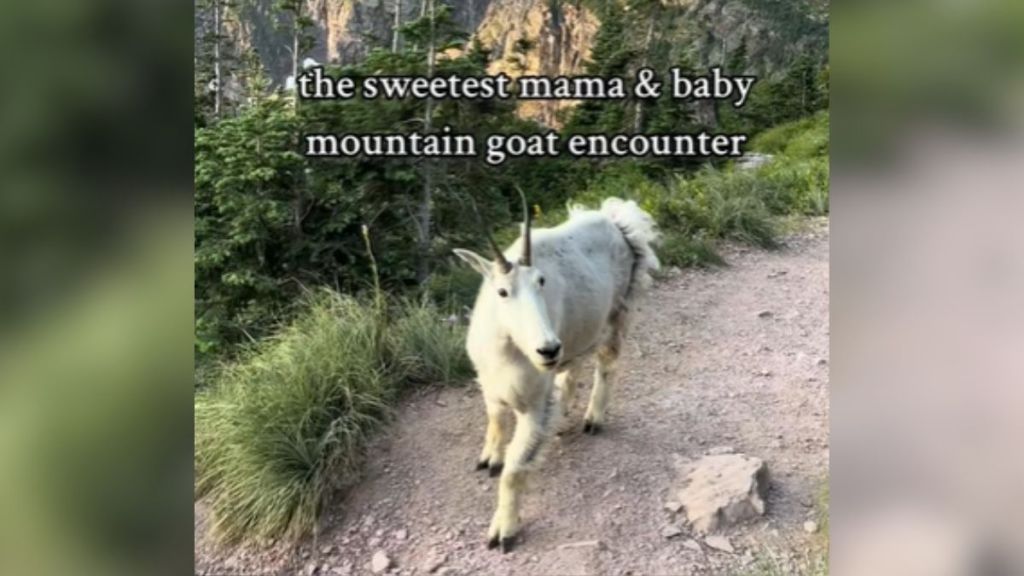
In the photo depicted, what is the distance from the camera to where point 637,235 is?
337 centimetres

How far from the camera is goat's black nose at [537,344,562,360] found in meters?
2.57

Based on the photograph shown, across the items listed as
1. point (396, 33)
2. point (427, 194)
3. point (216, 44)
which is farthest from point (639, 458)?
point (216, 44)

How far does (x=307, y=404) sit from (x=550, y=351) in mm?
989

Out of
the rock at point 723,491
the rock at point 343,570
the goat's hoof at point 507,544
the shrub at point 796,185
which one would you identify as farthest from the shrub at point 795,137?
the rock at point 343,570

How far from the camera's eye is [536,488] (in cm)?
310

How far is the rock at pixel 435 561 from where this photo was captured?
2.95m

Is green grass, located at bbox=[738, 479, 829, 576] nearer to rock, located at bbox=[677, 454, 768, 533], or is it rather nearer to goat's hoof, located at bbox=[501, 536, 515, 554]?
rock, located at bbox=[677, 454, 768, 533]

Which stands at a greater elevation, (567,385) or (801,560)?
(567,385)
